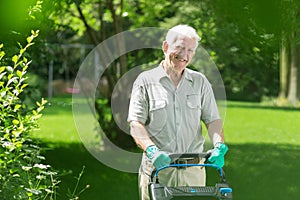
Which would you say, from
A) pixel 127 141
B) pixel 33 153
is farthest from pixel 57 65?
pixel 33 153

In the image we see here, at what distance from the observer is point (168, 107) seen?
387cm

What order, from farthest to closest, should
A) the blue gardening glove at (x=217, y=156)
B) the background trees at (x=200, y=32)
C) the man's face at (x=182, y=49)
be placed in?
the man's face at (x=182, y=49), the blue gardening glove at (x=217, y=156), the background trees at (x=200, y=32)

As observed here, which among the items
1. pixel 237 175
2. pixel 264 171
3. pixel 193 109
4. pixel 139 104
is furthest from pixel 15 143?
A: pixel 264 171

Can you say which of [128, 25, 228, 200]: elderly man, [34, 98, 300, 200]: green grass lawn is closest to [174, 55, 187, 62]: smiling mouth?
[128, 25, 228, 200]: elderly man

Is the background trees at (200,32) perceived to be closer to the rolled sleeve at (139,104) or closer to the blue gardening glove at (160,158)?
the rolled sleeve at (139,104)

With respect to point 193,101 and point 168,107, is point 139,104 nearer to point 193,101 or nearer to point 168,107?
point 168,107

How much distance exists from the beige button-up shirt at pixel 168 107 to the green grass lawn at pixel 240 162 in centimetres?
129

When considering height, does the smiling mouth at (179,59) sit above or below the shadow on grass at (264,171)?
above

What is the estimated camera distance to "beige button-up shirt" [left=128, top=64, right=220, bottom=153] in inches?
153

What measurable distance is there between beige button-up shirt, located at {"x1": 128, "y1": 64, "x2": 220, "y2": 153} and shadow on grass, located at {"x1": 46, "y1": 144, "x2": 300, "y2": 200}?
3690 millimetres

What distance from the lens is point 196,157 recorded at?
3580 millimetres

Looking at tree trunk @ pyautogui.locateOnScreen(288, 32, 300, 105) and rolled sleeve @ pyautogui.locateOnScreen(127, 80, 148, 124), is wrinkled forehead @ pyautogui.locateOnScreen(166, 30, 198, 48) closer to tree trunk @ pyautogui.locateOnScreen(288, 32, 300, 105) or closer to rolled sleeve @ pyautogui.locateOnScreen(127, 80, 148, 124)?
rolled sleeve @ pyautogui.locateOnScreen(127, 80, 148, 124)

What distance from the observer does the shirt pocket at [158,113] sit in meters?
3.87

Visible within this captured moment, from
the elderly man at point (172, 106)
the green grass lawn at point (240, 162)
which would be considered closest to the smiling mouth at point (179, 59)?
the elderly man at point (172, 106)
